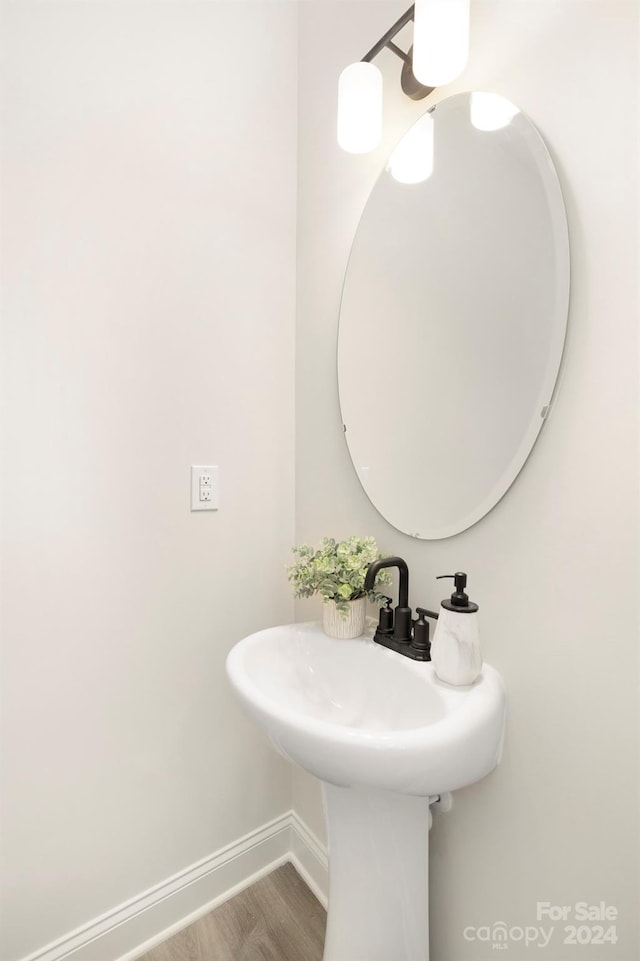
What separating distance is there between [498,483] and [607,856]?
0.57 metres

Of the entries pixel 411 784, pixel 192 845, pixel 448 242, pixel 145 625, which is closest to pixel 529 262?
pixel 448 242

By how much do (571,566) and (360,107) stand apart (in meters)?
1.02

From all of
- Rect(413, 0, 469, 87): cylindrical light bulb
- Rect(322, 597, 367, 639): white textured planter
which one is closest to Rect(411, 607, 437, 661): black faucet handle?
Rect(322, 597, 367, 639): white textured planter

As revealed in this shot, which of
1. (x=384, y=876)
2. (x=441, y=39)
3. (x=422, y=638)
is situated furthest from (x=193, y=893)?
(x=441, y=39)

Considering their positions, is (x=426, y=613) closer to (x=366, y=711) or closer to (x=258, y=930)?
(x=366, y=711)

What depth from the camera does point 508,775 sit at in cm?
81

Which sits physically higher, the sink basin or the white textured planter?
the white textured planter

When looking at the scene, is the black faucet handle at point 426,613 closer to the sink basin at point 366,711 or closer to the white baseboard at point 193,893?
the sink basin at point 366,711

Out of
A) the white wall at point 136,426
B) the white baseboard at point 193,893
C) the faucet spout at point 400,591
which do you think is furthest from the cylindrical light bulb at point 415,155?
the white baseboard at point 193,893

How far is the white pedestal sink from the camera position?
653 mm

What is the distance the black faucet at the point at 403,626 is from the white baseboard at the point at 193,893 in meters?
0.78

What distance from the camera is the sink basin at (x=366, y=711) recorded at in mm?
644

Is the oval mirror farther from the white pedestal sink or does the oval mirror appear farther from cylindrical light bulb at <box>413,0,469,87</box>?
the white pedestal sink

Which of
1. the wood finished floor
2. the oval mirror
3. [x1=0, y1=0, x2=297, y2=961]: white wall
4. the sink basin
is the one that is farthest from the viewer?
the wood finished floor
